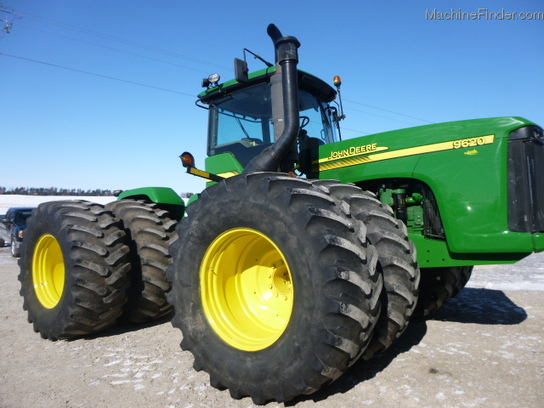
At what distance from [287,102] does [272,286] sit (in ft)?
4.98

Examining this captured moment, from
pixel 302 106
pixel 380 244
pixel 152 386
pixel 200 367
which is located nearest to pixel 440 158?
pixel 380 244

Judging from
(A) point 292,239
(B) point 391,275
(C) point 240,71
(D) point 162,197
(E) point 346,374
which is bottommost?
(E) point 346,374

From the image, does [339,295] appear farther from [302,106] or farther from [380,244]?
[302,106]

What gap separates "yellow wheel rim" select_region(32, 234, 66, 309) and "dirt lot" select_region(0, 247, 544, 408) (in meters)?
0.40

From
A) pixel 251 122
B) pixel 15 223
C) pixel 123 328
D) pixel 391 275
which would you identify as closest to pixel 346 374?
pixel 391 275

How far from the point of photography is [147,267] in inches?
148

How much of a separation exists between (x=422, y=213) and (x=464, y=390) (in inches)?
53.4

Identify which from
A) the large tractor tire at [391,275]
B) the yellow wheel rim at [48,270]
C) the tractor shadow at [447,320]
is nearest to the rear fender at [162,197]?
the yellow wheel rim at [48,270]

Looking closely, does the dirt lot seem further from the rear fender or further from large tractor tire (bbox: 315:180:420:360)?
the rear fender

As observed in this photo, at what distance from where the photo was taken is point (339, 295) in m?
Result: 2.08

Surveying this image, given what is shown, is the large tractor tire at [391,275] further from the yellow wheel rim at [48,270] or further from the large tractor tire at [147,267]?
the yellow wheel rim at [48,270]

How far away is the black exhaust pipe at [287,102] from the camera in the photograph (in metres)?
3.30

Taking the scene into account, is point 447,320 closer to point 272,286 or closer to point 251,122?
point 272,286

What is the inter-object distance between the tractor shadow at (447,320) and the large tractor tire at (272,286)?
0.34m
